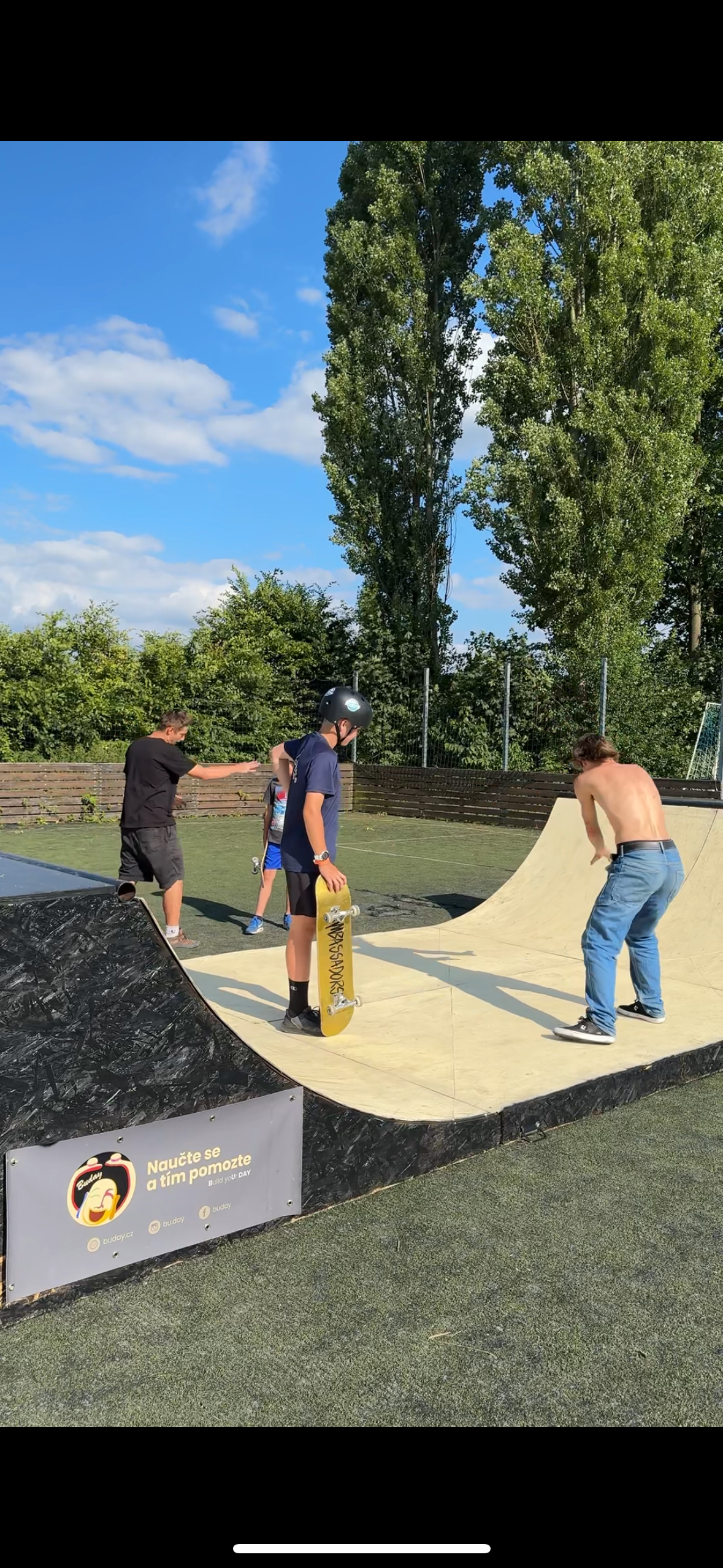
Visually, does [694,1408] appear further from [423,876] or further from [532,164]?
[532,164]

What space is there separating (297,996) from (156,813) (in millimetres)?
2530

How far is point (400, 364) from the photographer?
1001 inches

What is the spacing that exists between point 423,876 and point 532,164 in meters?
16.9

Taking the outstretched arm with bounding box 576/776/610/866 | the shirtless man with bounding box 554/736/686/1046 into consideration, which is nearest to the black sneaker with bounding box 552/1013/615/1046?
the shirtless man with bounding box 554/736/686/1046

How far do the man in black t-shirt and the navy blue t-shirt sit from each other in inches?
88.3

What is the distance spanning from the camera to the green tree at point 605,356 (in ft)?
68.5

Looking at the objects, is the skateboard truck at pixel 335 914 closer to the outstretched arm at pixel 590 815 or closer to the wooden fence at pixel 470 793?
the outstretched arm at pixel 590 815

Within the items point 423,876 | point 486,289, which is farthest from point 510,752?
point 486,289

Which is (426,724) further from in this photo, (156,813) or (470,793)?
(156,813)

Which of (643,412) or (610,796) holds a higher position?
(643,412)

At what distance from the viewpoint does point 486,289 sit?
21.8m

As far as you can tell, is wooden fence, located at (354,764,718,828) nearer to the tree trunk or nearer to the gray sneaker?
the gray sneaker
